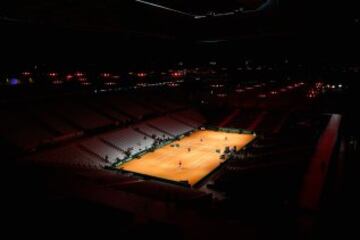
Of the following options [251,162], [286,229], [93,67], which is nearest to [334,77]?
[251,162]

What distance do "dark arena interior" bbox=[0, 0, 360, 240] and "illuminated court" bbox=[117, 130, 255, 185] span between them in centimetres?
8

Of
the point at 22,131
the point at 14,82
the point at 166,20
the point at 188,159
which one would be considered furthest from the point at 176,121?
the point at 166,20

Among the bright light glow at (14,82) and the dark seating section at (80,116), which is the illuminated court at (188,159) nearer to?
the dark seating section at (80,116)

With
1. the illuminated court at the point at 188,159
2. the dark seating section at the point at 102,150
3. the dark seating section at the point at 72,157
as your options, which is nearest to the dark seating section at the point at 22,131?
the dark seating section at the point at 72,157

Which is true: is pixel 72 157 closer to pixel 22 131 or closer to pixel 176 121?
pixel 22 131

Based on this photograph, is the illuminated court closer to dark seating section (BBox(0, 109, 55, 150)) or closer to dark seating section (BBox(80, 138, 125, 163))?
dark seating section (BBox(80, 138, 125, 163))

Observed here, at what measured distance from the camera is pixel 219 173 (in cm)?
1108

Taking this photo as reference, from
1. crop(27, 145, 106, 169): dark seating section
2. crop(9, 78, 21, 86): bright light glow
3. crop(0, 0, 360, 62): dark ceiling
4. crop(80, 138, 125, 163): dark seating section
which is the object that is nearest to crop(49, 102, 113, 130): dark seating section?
crop(80, 138, 125, 163): dark seating section

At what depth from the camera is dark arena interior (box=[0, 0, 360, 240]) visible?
3.01 m

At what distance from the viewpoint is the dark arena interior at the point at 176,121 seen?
3008 mm

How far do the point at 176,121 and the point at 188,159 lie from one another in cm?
572

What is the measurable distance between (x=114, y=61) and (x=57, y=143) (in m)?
4.32

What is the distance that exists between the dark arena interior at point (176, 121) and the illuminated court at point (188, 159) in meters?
0.08

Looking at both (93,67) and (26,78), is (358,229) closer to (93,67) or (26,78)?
(93,67)
